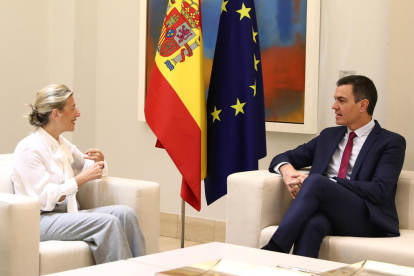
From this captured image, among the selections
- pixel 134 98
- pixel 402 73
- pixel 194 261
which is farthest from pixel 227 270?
pixel 134 98

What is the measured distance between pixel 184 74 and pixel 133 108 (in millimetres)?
1585

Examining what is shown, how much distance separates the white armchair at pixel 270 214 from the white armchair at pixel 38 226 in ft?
1.57

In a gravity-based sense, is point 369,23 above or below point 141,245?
above

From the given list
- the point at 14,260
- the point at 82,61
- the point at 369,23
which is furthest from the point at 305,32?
the point at 14,260

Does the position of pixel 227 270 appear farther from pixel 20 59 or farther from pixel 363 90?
pixel 20 59

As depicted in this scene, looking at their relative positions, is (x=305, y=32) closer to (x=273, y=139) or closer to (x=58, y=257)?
(x=273, y=139)

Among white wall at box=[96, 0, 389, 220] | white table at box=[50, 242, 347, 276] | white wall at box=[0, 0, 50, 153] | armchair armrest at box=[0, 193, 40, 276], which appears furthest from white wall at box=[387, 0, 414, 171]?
white wall at box=[0, 0, 50, 153]

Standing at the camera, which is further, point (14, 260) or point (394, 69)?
point (394, 69)

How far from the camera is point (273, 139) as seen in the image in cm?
423

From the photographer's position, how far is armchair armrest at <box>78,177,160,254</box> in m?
3.03

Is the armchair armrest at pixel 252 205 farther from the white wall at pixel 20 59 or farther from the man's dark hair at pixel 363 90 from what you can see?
the white wall at pixel 20 59

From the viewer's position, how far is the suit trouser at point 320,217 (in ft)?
9.12

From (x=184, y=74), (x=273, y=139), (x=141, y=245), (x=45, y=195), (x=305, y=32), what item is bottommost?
(x=141, y=245)

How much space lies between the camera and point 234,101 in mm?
3541
